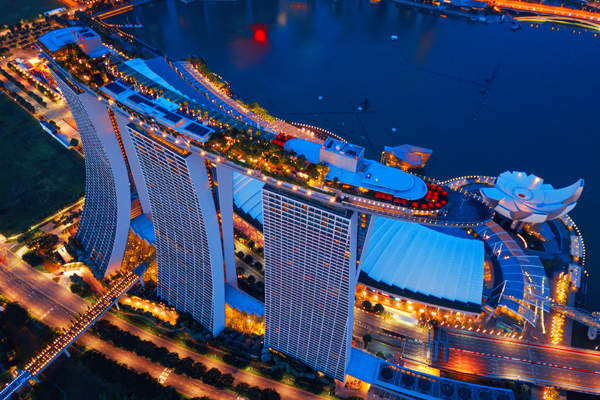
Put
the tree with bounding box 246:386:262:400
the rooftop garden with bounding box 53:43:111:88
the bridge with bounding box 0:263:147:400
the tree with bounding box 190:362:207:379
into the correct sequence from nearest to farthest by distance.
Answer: the rooftop garden with bounding box 53:43:111:88 → the bridge with bounding box 0:263:147:400 → the tree with bounding box 246:386:262:400 → the tree with bounding box 190:362:207:379

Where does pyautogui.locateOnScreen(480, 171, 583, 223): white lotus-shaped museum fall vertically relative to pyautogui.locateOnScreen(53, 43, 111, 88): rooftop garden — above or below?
above

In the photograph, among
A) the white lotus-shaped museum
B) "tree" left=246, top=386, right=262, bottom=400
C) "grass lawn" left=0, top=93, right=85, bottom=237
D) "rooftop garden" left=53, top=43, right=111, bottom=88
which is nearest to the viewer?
"rooftop garden" left=53, top=43, right=111, bottom=88

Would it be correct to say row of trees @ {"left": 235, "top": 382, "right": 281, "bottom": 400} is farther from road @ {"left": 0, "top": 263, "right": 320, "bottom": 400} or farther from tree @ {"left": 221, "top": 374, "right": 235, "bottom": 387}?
road @ {"left": 0, "top": 263, "right": 320, "bottom": 400}

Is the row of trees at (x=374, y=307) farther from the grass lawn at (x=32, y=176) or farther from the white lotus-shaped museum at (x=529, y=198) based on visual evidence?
the grass lawn at (x=32, y=176)

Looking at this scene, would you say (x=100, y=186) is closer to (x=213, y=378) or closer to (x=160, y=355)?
(x=160, y=355)

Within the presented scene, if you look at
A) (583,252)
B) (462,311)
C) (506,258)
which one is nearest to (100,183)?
(462,311)

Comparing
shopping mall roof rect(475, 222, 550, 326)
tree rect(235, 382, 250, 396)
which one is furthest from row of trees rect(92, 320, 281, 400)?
shopping mall roof rect(475, 222, 550, 326)

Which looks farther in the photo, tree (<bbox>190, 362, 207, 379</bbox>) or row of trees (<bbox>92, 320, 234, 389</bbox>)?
tree (<bbox>190, 362, 207, 379</bbox>)

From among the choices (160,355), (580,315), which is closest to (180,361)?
(160,355)
